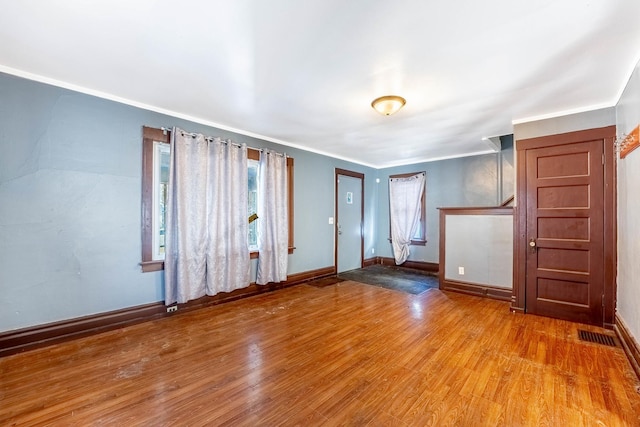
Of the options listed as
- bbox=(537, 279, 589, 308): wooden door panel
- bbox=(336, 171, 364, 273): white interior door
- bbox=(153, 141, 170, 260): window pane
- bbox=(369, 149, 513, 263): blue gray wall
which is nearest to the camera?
bbox=(537, 279, 589, 308): wooden door panel

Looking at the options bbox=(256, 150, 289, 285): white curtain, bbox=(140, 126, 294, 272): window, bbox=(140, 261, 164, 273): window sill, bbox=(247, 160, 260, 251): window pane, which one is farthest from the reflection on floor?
bbox=(140, 126, 294, 272): window

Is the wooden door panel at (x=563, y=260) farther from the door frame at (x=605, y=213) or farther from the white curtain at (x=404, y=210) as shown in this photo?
the white curtain at (x=404, y=210)

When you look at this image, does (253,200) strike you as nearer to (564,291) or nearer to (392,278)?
(392,278)

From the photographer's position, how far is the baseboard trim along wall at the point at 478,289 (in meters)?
3.97

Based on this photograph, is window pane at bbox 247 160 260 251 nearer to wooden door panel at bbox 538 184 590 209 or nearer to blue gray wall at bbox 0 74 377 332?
blue gray wall at bbox 0 74 377 332

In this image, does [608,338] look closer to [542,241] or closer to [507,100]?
[542,241]

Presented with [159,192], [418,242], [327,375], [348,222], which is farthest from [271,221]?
[418,242]

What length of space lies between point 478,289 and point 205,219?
4149 millimetres

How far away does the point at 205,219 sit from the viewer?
359cm

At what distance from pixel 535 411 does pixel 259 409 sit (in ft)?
5.76

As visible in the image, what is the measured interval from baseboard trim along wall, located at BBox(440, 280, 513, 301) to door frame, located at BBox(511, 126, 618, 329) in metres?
0.44

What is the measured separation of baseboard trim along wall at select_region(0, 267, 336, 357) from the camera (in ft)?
8.06

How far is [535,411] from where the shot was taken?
1.73 metres

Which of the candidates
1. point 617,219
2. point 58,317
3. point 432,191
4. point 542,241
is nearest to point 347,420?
point 58,317
